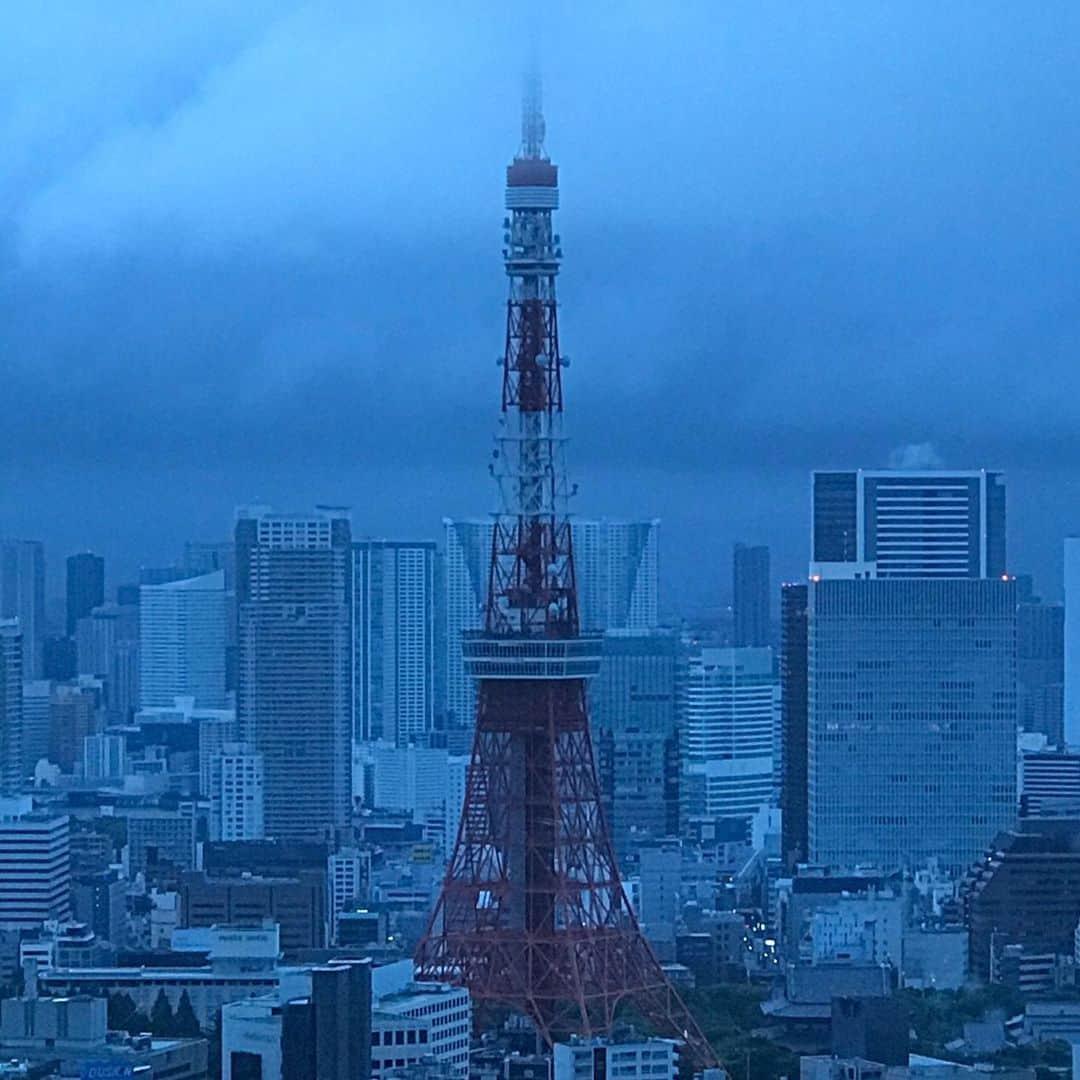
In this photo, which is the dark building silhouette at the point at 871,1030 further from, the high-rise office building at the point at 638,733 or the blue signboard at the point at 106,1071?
the high-rise office building at the point at 638,733

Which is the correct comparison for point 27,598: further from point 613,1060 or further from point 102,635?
point 613,1060

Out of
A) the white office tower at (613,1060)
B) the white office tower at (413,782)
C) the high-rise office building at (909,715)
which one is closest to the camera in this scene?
the white office tower at (613,1060)

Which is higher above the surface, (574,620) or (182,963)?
(574,620)

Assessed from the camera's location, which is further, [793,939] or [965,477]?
[965,477]

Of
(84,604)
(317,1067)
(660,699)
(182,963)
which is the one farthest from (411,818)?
(317,1067)

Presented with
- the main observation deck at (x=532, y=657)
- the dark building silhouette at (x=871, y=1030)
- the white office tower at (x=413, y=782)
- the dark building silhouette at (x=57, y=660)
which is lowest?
the dark building silhouette at (x=871, y=1030)

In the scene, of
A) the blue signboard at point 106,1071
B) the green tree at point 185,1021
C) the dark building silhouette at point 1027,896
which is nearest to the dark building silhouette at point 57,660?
the dark building silhouette at point 1027,896

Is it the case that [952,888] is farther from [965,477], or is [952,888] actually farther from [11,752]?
[11,752]
